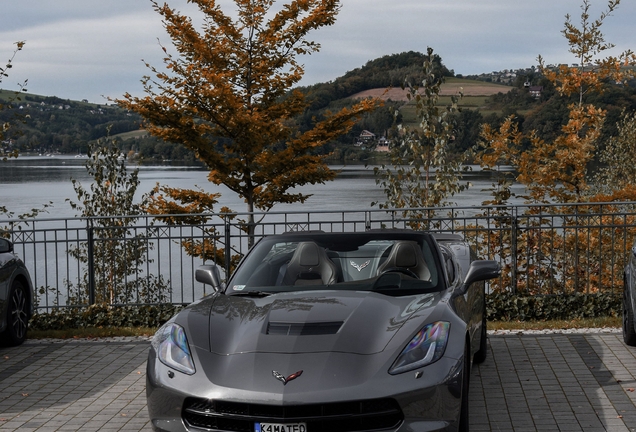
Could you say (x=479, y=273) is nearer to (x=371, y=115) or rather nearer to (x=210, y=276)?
(x=210, y=276)

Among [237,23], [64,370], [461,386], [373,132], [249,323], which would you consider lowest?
[64,370]

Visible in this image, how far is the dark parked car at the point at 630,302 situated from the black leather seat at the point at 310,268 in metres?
3.38

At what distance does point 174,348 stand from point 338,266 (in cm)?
164

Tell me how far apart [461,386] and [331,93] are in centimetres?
1828

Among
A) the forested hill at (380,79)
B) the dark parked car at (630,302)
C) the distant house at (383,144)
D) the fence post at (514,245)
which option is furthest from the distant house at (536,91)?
the dark parked car at (630,302)

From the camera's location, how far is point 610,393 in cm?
624

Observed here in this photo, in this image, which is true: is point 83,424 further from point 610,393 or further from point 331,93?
point 331,93

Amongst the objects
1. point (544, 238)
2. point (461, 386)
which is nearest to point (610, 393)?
point (461, 386)

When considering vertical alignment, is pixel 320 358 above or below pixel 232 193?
above

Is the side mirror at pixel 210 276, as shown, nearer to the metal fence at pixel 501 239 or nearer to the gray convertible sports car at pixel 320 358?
the gray convertible sports car at pixel 320 358

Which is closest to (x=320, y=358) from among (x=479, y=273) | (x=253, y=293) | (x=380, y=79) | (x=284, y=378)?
(x=284, y=378)

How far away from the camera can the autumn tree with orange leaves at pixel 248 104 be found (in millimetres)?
17172

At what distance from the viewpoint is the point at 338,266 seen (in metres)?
5.90

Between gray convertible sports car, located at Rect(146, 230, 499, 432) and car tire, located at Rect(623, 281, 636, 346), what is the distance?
112 inches
